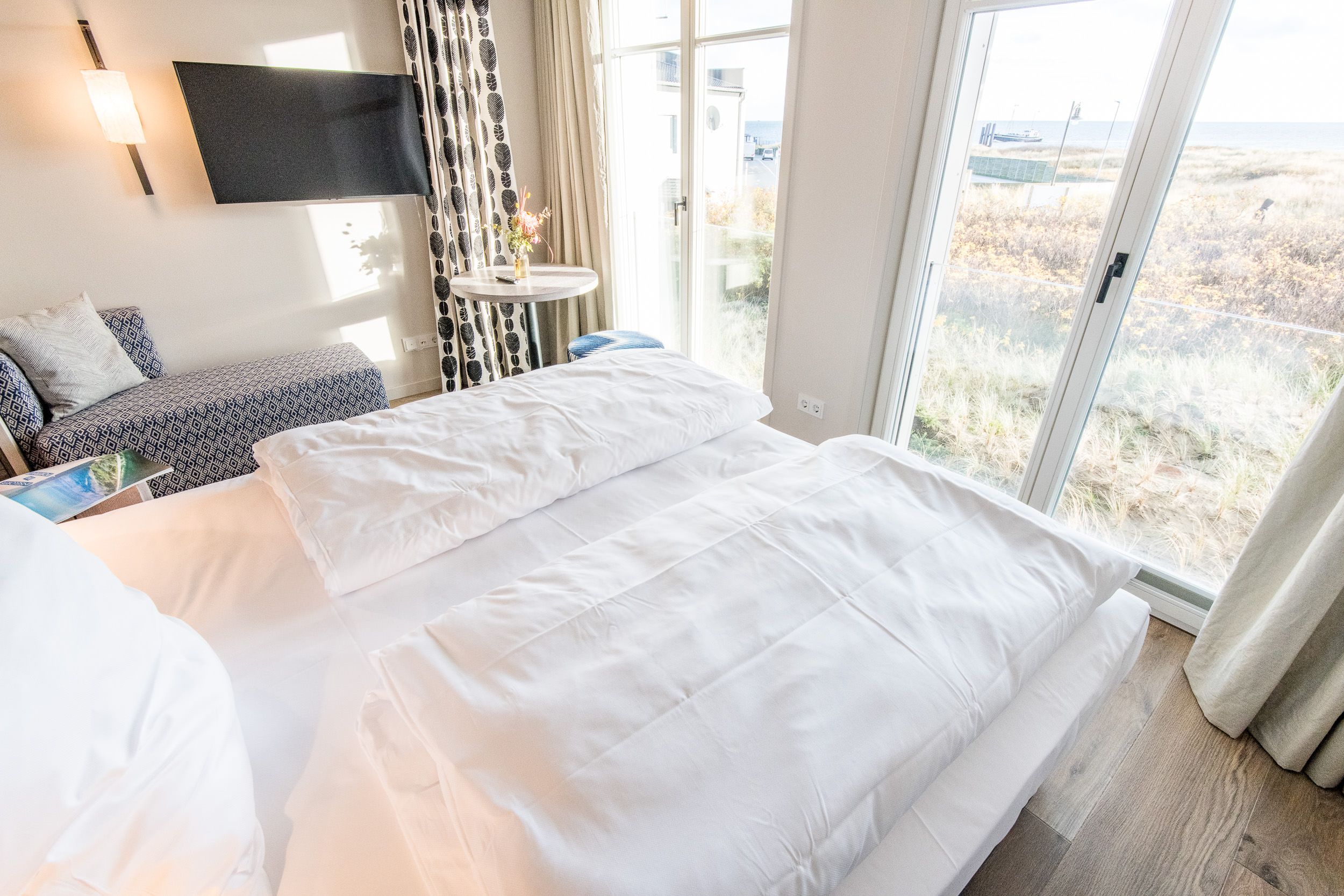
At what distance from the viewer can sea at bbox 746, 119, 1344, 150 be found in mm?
1479

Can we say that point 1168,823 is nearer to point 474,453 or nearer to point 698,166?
point 474,453

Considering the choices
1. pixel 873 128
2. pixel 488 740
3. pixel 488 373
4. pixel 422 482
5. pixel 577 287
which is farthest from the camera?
pixel 488 373

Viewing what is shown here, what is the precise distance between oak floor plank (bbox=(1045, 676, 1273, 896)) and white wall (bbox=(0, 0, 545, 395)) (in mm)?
3739

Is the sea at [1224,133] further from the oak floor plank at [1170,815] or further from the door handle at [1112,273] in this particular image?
the oak floor plank at [1170,815]

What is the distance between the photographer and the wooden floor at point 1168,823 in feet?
4.22

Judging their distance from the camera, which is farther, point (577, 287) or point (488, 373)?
point (488, 373)

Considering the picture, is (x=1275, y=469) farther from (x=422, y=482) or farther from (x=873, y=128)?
(x=422, y=482)

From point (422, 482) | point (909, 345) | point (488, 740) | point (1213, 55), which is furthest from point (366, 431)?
point (1213, 55)

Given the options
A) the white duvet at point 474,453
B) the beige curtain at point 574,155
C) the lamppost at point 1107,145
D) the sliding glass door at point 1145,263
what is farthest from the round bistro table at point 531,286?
the lamppost at point 1107,145

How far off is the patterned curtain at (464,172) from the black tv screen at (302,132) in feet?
0.42

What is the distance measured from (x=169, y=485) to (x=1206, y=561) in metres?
3.81

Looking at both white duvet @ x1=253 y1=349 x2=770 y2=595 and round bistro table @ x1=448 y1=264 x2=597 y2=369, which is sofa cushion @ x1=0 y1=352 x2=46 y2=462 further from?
round bistro table @ x1=448 y1=264 x2=597 y2=369

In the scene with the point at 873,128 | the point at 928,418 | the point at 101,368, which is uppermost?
the point at 873,128

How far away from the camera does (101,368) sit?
97.1 inches
